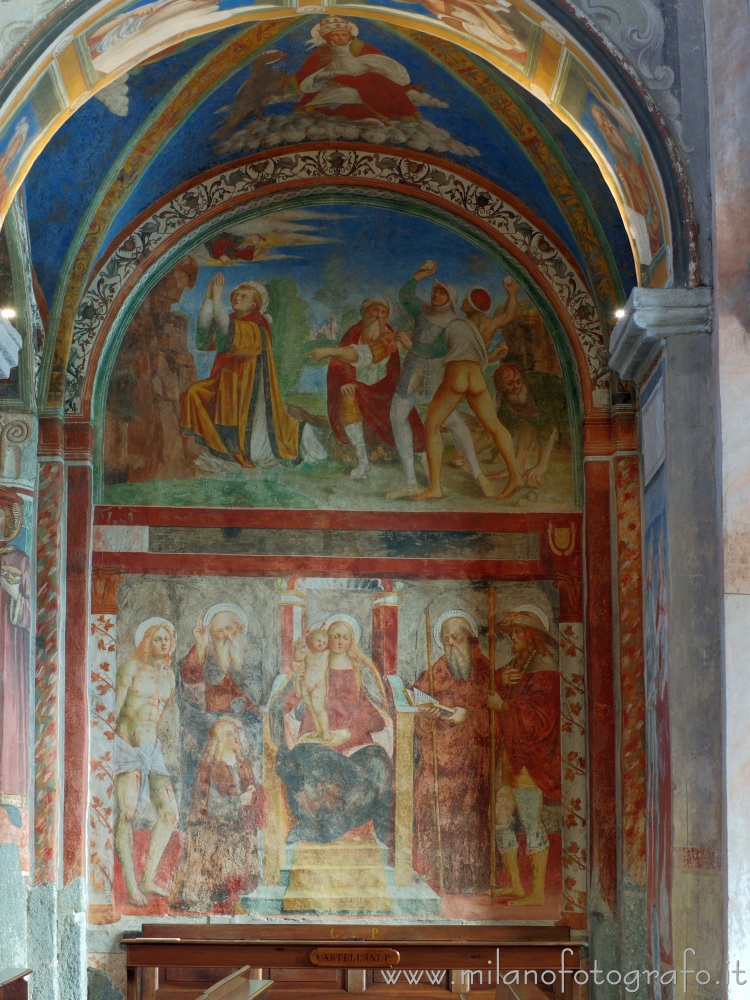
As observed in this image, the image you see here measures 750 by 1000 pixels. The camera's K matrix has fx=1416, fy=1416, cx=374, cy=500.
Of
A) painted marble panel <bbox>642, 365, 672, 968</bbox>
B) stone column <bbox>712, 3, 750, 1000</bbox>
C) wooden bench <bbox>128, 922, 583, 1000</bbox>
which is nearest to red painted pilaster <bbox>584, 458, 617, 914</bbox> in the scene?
wooden bench <bbox>128, 922, 583, 1000</bbox>

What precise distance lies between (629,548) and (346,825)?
3.25 m

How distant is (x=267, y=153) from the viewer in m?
12.2

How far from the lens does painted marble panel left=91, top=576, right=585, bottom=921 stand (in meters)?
11.6

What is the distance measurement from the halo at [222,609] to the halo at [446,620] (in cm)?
160

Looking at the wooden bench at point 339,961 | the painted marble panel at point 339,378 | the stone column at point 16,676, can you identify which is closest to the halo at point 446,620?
the painted marble panel at point 339,378

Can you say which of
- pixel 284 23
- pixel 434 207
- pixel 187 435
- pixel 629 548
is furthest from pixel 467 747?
pixel 284 23

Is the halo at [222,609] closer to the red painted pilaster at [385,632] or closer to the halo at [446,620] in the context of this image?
the red painted pilaster at [385,632]

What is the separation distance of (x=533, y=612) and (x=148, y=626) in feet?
10.6

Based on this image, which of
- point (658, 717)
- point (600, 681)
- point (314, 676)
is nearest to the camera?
point (658, 717)

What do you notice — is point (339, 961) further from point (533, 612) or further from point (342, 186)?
point (342, 186)

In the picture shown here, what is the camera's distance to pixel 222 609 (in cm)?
1191

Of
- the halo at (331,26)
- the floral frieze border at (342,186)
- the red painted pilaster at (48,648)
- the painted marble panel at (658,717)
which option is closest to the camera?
the painted marble panel at (658,717)

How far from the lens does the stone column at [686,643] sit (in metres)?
7.41

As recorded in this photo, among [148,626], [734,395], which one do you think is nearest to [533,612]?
[148,626]
